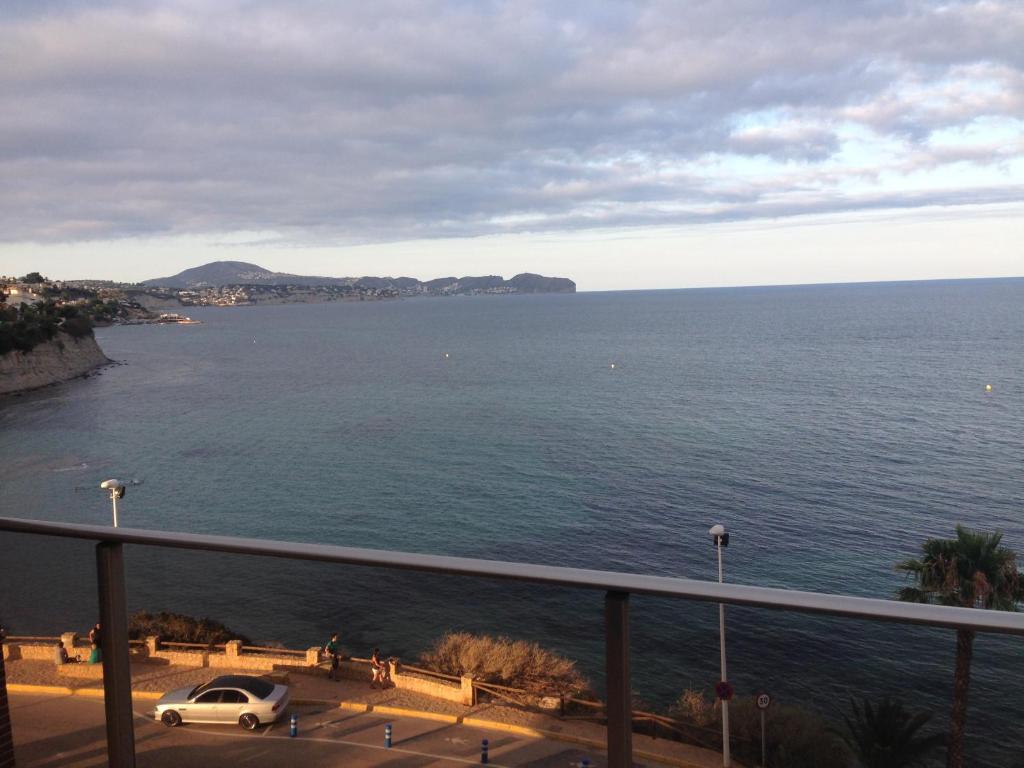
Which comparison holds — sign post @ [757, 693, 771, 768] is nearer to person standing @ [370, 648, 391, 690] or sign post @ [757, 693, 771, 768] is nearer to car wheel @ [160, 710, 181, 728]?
person standing @ [370, 648, 391, 690]

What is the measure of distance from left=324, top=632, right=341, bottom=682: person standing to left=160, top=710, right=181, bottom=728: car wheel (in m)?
0.41

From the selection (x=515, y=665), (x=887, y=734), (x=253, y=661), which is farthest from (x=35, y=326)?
(x=887, y=734)

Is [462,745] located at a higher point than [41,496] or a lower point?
higher

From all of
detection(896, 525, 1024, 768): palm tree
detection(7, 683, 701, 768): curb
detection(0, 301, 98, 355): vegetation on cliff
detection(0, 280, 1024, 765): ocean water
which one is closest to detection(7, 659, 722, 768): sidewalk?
detection(7, 683, 701, 768): curb

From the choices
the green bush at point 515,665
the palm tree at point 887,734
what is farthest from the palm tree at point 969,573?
the green bush at point 515,665

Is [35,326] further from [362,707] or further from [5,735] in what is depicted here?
[362,707]

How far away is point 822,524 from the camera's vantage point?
31.1 m

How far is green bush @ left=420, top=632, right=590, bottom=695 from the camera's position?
187cm

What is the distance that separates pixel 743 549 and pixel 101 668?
1117 inches

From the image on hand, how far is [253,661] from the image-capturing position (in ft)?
6.85

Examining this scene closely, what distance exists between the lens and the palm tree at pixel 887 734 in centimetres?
160

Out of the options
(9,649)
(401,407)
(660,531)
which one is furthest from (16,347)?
(9,649)

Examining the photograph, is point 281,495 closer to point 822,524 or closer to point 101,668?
point 822,524

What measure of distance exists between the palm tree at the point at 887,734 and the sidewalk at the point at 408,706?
0.29 m
